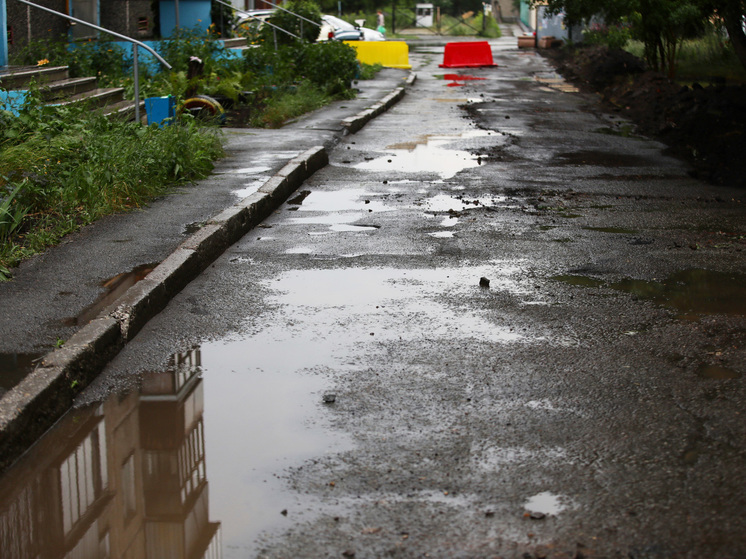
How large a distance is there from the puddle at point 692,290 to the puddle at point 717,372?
0.90 metres

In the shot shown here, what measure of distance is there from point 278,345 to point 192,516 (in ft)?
6.17

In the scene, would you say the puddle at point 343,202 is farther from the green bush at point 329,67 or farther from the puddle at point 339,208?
the green bush at point 329,67

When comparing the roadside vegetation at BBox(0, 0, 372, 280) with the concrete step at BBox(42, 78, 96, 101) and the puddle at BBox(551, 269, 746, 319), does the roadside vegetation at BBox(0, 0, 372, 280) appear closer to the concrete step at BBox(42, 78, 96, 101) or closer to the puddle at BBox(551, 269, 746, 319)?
the concrete step at BBox(42, 78, 96, 101)

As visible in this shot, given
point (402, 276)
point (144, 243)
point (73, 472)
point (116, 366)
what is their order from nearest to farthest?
point (73, 472), point (116, 366), point (402, 276), point (144, 243)

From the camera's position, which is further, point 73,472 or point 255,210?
point 255,210

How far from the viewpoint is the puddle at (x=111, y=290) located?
5477 mm

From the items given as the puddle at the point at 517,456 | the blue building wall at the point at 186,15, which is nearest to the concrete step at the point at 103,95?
the blue building wall at the point at 186,15

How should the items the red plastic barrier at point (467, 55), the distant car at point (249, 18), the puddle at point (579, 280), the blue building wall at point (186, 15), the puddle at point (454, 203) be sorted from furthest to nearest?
the red plastic barrier at point (467, 55), the distant car at point (249, 18), the blue building wall at point (186, 15), the puddle at point (454, 203), the puddle at point (579, 280)

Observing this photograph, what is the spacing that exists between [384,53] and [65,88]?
62.6 feet

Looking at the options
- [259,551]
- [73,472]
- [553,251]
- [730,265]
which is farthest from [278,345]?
[730,265]

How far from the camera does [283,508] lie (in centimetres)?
352

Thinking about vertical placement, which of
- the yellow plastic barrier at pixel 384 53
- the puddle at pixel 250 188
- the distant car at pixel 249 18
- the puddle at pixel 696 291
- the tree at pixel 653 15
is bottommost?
the puddle at pixel 696 291

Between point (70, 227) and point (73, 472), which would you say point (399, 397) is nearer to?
point (73, 472)

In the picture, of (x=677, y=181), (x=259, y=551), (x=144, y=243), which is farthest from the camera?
(x=677, y=181)
